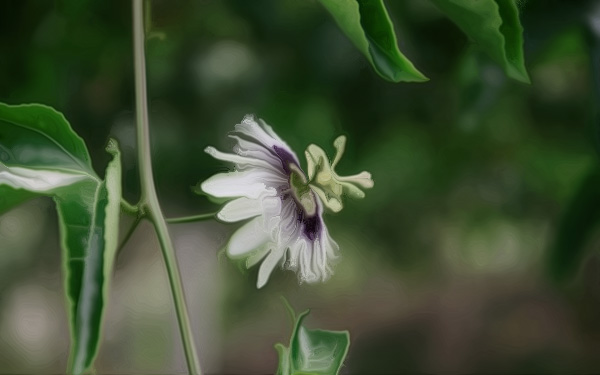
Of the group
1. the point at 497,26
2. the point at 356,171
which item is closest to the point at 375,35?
the point at 497,26

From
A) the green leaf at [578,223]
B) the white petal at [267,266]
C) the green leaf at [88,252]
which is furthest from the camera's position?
the green leaf at [578,223]

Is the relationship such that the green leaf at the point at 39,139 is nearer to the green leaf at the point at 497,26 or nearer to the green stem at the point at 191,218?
the green stem at the point at 191,218

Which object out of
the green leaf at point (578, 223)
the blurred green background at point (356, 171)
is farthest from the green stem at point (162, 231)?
the green leaf at point (578, 223)

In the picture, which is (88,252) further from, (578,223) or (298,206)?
(578,223)

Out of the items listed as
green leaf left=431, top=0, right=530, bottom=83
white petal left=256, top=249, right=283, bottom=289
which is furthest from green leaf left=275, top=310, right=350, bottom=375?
green leaf left=431, top=0, right=530, bottom=83

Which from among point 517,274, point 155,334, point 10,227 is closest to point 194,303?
point 155,334

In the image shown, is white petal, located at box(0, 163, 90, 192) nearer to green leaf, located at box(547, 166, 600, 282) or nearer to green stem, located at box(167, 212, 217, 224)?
green stem, located at box(167, 212, 217, 224)
